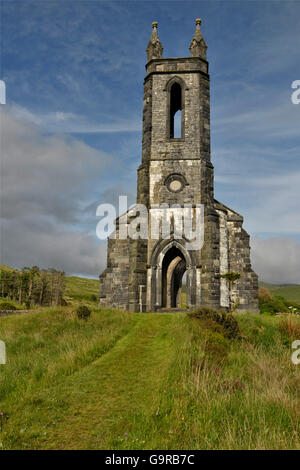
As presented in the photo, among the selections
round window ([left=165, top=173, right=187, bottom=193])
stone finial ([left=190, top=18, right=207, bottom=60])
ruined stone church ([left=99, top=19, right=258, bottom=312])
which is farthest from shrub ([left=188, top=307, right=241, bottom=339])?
stone finial ([left=190, top=18, right=207, bottom=60])

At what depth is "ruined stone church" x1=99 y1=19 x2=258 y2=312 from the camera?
677 inches

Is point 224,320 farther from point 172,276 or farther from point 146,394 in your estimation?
point 172,276

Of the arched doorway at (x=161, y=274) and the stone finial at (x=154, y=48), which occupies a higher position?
the stone finial at (x=154, y=48)

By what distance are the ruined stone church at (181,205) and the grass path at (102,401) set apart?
26.2ft

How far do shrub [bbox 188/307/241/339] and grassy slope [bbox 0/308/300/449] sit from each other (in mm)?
463

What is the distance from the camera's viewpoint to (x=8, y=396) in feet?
21.8

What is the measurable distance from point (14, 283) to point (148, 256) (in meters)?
45.6

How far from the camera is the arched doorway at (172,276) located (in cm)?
1925

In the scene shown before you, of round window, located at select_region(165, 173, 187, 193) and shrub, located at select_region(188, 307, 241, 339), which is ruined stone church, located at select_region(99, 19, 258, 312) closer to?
round window, located at select_region(165, 173, 187, 193)

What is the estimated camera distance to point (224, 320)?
35.8 feet

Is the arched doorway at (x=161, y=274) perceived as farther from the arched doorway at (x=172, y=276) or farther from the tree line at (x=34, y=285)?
the tree line at (x=34, y=285)

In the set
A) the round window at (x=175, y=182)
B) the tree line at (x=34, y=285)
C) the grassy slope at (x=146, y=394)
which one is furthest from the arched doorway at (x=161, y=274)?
the tree line at (x=34, y=285)
